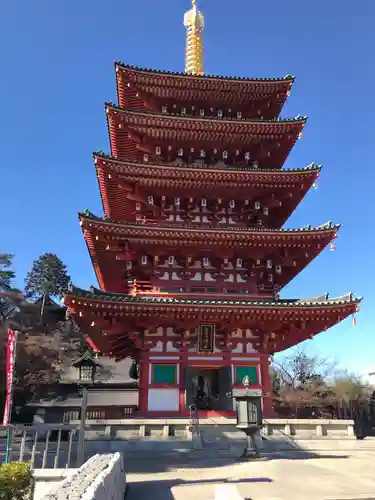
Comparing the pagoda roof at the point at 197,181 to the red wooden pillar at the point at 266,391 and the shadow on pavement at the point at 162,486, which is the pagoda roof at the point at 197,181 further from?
the shadow on pavement at the point at 162,486

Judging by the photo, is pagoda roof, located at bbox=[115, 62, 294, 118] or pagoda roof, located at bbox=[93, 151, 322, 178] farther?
pagoda roof, located at bbox=[115, 62, 294, 118]

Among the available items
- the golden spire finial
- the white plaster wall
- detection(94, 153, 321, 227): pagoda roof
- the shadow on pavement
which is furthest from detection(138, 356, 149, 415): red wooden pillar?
the golden spire finial

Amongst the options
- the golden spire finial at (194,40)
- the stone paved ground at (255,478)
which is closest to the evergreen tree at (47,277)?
the golden spire finial at (194,40)

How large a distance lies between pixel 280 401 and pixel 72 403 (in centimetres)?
2249

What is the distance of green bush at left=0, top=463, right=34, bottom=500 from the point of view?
6.29 meters

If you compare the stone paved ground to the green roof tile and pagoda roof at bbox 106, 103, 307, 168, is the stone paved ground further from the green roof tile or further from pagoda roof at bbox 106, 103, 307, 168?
pagoda roof at bbox 106, 103, 307, 168

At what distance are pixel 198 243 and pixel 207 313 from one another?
11.6 feet

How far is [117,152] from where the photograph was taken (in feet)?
81.7

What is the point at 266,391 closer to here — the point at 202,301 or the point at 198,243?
the point at 202,301

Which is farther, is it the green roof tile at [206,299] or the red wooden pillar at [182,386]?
the red wooden pillar at [182,386]

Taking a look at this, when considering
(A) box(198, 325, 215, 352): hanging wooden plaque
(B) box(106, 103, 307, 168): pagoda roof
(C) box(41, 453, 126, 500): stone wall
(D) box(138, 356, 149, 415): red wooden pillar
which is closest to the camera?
(C) box(41, 453, 126, 500): stone wall

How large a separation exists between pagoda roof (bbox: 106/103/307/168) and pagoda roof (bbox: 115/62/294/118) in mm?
2620

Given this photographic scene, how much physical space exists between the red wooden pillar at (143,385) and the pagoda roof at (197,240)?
4993mm

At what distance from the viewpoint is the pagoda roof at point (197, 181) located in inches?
808
